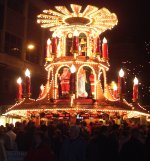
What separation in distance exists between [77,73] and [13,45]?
15.9 meters

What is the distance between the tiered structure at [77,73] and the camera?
2453 centimetres

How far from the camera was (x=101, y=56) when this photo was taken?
28266 millimetres

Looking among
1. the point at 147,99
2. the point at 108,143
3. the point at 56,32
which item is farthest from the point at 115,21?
the point at 147,99

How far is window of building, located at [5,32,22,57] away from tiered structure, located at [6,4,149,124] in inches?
479

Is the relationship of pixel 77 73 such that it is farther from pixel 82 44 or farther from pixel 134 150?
pixel 134 150

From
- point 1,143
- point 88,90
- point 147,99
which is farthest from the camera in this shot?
point 147,99

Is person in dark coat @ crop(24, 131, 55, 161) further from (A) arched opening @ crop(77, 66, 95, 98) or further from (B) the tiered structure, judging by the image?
(A) arched opening @ crop(77, 66, 95, 98)

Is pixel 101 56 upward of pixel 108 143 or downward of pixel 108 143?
upward

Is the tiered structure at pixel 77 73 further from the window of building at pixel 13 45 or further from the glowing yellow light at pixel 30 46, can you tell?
the glowing yellow light at pixel 30 46

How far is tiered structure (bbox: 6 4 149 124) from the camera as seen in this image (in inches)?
966

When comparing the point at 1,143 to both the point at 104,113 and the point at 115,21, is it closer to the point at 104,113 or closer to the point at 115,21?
the point at 104,113

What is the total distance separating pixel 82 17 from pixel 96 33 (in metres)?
1.62

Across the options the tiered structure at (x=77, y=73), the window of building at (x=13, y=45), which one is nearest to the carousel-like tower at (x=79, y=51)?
the tiered structure at (x=77, y=73)

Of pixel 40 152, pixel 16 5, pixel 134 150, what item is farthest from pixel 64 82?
pixel 16 5
